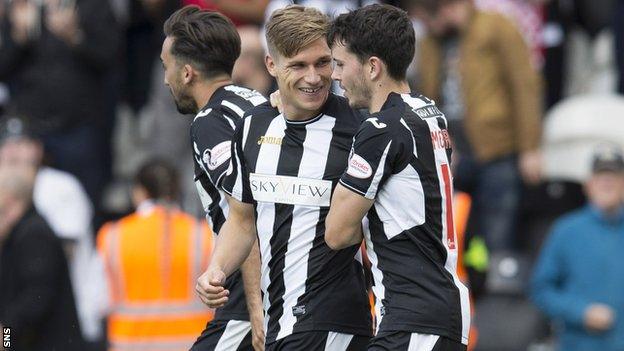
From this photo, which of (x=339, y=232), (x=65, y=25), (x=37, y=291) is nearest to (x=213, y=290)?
(x=339, y=232)

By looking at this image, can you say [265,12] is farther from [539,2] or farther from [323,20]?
[323,20]

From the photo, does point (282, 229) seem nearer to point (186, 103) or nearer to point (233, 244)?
point (233, 244)

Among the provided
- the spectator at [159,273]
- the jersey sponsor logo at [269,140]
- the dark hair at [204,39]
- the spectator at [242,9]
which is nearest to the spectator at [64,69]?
the spectator at [242,9]

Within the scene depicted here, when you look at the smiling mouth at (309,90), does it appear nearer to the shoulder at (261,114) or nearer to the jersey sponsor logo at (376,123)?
the shoulder at (261,114)

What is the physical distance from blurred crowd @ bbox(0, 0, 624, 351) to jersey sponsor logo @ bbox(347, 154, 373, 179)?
14.4ft

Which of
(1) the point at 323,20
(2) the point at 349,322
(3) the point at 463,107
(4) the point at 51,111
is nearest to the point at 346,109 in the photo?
(1) the point at 323,20

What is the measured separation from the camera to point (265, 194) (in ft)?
21.6

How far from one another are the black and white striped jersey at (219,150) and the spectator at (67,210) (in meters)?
4.77

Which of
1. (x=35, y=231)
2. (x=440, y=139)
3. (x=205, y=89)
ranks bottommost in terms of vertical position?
(x=35, y=231)

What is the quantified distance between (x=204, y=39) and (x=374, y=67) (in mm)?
1026

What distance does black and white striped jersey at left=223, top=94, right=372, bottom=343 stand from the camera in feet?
21.3

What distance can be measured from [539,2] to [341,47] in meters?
6.55

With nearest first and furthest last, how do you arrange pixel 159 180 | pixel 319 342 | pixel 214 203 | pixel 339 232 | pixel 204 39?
pixel 339 232
pixel 319 342
pixel 204 39
pixel 214 203
pixel 159 180

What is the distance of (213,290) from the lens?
6.41 meters
